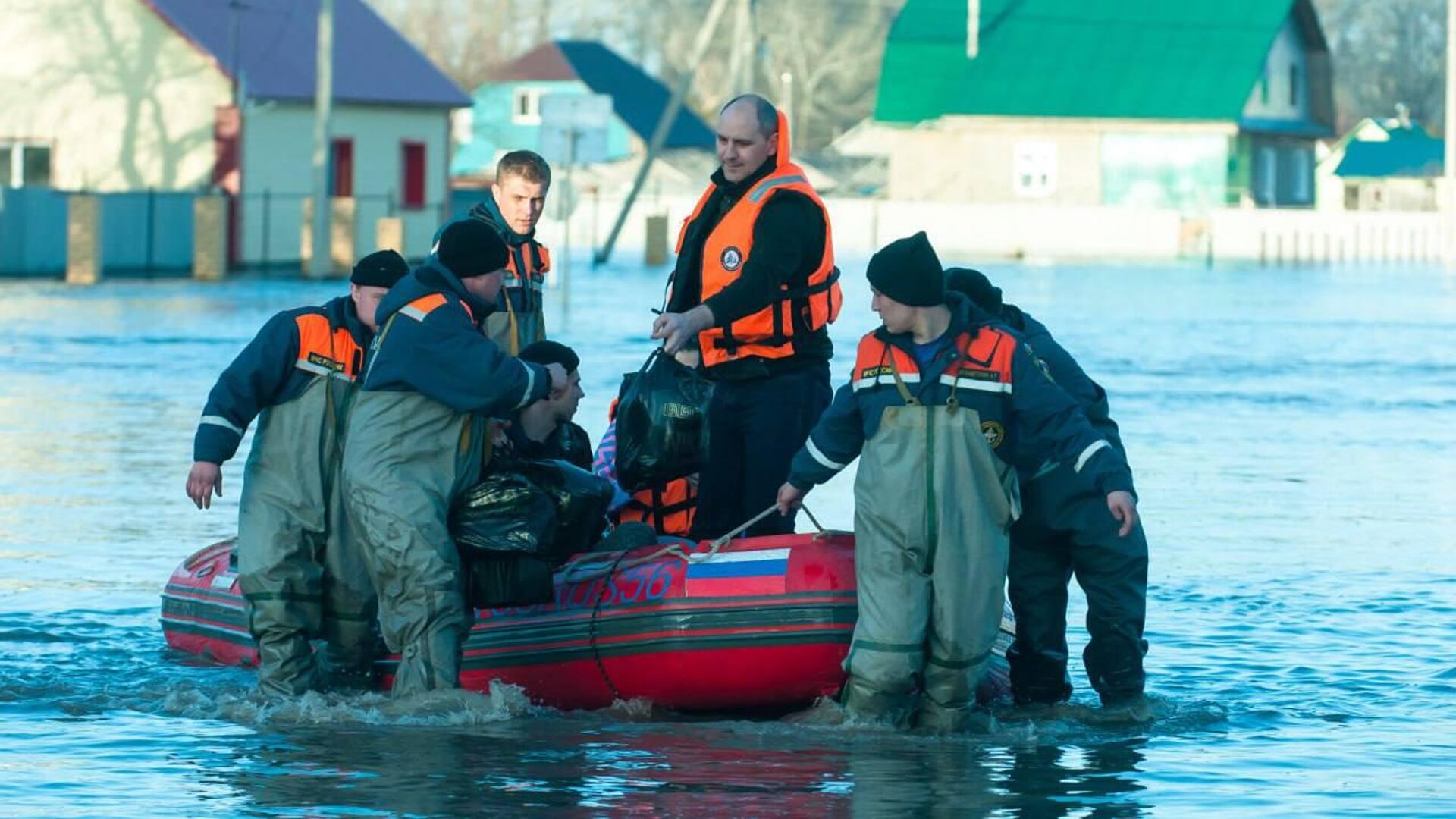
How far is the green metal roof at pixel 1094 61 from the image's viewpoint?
229ft

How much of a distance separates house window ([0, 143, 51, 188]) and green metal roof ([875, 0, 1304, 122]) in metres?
32.9

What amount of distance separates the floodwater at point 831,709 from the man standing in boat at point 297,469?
1.10ft

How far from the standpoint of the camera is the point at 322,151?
1614 inches

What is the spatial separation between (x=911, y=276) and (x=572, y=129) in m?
26.3

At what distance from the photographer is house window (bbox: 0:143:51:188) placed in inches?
1689

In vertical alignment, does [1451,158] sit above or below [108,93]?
above

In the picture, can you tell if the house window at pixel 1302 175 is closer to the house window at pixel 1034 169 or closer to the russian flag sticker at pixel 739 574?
the house window at pixel 1034 169

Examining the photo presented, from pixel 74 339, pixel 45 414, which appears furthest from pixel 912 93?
pixel 45 414

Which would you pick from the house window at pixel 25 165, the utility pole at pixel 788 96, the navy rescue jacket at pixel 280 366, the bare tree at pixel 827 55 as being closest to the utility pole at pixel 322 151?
the house window at pixel 25 165

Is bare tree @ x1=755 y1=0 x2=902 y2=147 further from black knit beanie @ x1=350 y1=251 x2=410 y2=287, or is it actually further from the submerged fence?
black knit beanie @ x1=350 y1=251 x2=410 y2=287

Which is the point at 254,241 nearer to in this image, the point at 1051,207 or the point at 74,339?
the point at 74,339

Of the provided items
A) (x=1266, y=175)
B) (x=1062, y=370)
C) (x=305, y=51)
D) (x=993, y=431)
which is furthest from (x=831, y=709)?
(x=1266, y=175)

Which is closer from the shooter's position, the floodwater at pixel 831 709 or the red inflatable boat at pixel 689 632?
the floodwater at pixel 831 709

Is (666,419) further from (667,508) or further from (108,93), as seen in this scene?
(108,93)
